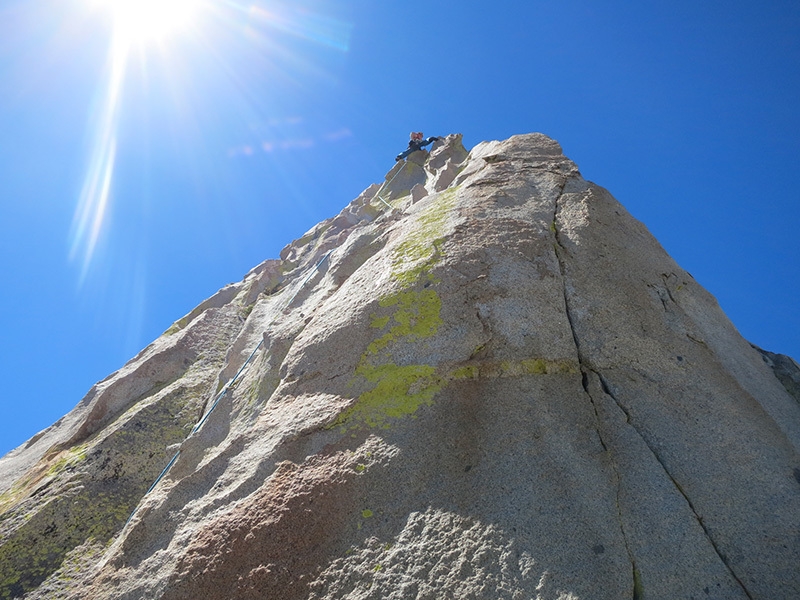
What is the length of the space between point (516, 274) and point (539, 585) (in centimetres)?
483

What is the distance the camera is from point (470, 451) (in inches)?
248

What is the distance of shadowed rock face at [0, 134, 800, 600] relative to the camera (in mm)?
5301

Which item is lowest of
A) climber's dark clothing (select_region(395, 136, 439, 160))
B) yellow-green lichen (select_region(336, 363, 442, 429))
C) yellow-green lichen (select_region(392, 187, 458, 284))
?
yellow-green lichen (select_region(336, 363, 442, 429))

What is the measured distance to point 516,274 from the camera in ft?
27.3

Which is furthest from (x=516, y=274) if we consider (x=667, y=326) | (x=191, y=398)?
(x=191, y=398)

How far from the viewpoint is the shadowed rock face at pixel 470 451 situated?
17.4 feet

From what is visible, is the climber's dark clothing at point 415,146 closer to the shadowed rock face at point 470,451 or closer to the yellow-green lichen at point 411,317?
the shadowed rock face at point 470,451

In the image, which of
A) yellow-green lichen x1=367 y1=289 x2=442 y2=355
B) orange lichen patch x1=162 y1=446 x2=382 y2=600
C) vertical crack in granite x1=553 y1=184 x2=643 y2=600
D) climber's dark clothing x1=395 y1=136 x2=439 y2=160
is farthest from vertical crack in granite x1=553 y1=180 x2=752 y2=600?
climber's dark clothing x1=395 y1=136 x2=439 y2=160

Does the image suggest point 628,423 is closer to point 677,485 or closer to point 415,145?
point 677,485

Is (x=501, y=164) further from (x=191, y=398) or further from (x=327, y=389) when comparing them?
(x=191, y=398)

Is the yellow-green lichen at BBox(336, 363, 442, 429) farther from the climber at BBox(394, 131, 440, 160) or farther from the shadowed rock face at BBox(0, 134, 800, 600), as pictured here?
the climber at BBox(394, 131, 440, 160)

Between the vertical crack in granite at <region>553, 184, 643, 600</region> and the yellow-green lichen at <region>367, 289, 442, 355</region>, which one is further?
the yellow-green lichen at <region>367, 289, 442, 355</region>

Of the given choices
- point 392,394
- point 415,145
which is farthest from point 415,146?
point 392,394

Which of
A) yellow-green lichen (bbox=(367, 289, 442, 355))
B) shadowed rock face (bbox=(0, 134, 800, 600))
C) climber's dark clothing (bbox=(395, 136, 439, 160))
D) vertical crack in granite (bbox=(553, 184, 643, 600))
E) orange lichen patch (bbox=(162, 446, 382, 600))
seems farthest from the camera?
climber's dark clothing (bbox=(395, 136, 439, 160))
